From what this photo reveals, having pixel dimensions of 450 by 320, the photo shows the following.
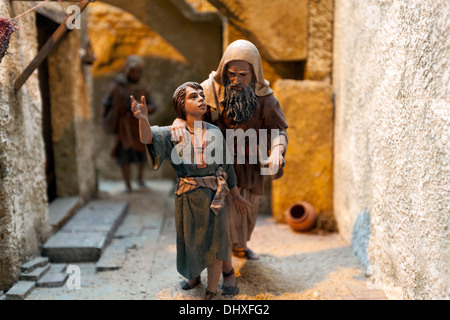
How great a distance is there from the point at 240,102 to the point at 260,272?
1376mm

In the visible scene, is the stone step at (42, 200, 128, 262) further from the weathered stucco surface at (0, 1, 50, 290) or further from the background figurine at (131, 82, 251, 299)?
the background figurine at (131, 82, 251, 299)

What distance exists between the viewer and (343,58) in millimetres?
3912

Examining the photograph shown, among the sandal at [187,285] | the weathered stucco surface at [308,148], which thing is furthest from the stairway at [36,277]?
the weathered stucco surface at [308,148]

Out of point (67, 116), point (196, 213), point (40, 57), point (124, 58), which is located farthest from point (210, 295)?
point (124, 58)

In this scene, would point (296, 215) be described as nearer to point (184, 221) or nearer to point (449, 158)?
point (184, 221)

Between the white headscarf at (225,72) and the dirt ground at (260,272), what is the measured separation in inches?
49.8

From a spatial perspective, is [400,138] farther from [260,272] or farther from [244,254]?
[244,254]

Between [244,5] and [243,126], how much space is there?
1.70 m

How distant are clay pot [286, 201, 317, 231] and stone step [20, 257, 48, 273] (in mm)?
2230

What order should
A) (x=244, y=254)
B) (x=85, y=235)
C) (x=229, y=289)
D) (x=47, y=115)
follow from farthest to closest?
(x=47, y=115), (x=85, y=235), (x=244, y=254), (x=229, y=289)

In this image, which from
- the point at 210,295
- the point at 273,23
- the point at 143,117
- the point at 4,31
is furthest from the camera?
the point at 273,23

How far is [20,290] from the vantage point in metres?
2.93

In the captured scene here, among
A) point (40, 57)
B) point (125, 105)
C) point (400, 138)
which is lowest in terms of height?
point (400, 138)

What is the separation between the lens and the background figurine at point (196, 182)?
8.30ft
